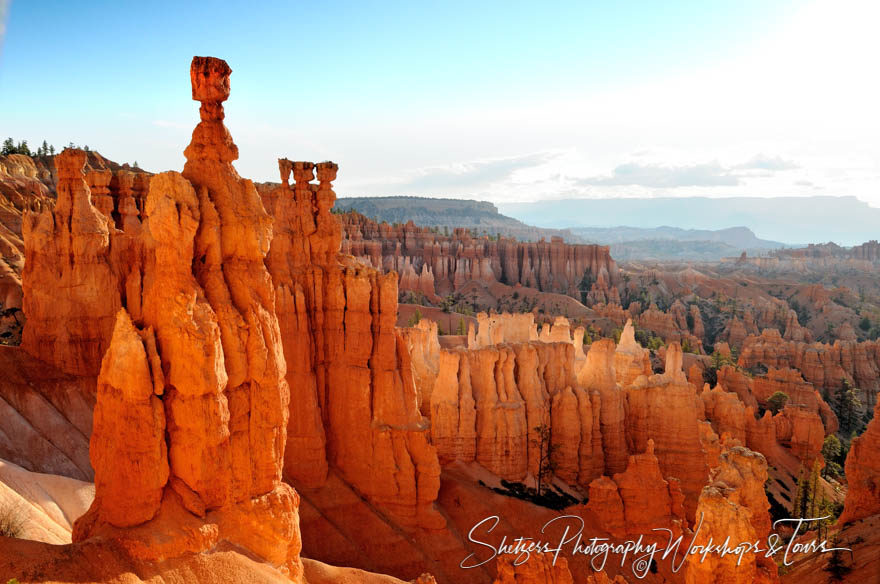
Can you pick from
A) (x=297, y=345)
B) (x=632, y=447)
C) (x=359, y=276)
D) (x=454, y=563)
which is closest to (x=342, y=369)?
(x=297, y=345)

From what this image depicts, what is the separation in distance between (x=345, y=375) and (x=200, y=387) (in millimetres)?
9805

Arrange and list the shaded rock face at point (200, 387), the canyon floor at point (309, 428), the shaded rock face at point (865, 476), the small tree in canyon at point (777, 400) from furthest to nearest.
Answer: the small tree in canyon at point (777, 400) → the shaded rock face at point (865, 476) → the canyon floor at point (309, 428) → the shaded rock face at point (200, 387)

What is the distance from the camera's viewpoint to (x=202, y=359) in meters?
10.4

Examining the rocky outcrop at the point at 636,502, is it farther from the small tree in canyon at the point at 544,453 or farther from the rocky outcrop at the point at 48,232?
the rocky outcrop at the point at 48,232

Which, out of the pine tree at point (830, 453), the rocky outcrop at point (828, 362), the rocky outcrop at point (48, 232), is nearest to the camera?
the rocky outcrop at point (48, 232)

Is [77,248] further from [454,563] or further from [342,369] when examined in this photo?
[454,563]

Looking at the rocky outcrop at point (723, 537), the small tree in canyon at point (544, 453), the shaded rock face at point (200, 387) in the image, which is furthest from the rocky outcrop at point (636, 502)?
the shaded rock face at point (200, 387)

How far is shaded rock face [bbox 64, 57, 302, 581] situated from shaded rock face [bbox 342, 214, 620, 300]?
6767 cm

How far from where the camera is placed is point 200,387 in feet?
34.3

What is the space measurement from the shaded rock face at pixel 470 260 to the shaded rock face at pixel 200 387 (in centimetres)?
6767

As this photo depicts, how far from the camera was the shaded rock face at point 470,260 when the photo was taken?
83688mm

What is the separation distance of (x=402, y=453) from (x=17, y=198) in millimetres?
44879

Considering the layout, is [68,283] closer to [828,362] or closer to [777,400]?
[777,400]

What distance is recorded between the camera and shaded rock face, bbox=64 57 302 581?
10195 mm
